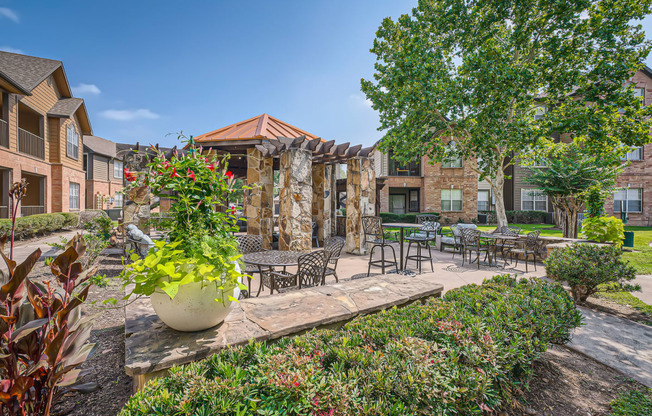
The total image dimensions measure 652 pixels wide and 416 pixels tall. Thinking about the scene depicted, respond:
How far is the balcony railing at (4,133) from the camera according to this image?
11.5m

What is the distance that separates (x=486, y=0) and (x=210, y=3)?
956 centimetres

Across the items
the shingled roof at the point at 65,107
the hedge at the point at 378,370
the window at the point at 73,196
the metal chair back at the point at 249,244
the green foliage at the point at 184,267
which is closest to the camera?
the hedge at the point at 378,370

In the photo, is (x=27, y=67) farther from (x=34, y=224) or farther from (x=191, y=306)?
(x=191, y=306)

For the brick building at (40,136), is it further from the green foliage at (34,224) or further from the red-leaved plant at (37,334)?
the red-leaved plant at (37,334)

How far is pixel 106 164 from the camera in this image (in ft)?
82.8

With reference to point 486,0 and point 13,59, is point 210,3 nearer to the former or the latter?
point 486,0

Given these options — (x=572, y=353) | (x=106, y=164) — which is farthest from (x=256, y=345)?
(x=106, y=164)

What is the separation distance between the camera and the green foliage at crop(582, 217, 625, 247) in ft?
25.5

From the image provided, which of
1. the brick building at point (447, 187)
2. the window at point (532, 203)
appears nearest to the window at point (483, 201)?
the brick building at point (447, 187)

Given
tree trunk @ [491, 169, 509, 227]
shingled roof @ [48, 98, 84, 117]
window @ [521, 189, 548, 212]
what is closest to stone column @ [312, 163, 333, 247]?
tree trunk @ [491, 169, 509, 227]

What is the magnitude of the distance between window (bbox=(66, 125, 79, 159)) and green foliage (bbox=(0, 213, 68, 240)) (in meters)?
4.95

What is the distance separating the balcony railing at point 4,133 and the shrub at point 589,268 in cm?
1902

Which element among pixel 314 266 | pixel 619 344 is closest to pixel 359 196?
pixel 314 266

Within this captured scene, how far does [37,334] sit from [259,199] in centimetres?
777
